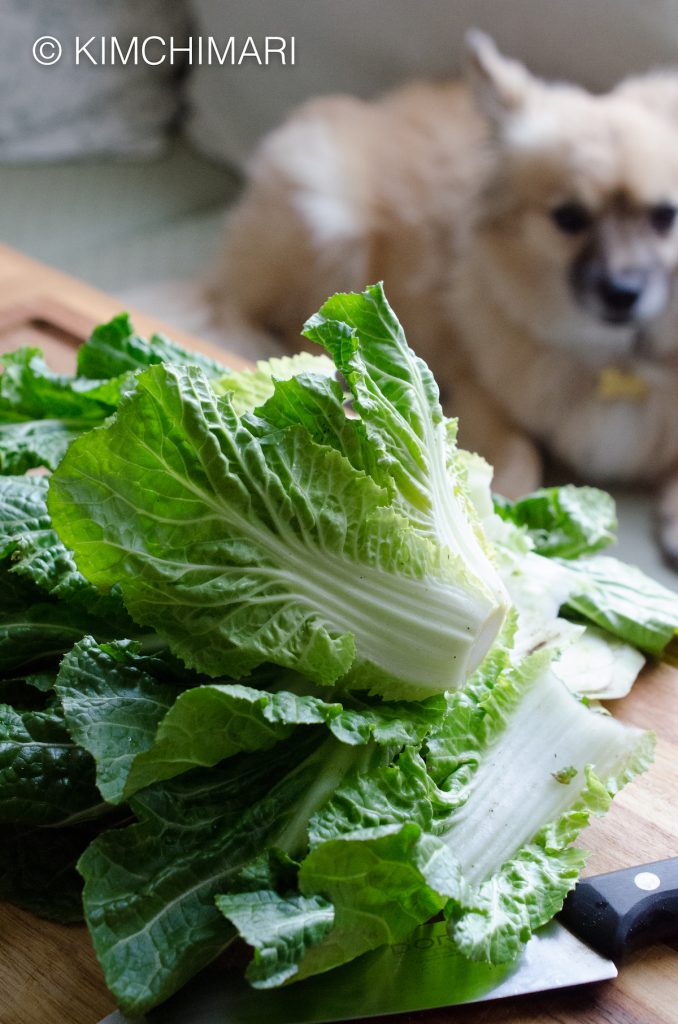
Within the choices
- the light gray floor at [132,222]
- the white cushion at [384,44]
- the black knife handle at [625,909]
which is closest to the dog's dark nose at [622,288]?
the white cushion at [384,44]

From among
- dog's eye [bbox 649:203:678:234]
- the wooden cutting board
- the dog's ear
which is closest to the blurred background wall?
the dog's ear

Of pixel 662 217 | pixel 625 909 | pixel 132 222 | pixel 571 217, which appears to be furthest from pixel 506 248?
pixel 625 909

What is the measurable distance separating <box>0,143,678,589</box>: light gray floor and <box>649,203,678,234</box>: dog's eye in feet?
2.75

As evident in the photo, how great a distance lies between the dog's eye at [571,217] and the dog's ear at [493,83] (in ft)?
0.67

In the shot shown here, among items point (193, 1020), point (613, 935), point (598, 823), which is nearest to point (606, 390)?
point (598, 823)

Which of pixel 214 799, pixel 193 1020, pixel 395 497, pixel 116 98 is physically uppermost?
pixel 116 98

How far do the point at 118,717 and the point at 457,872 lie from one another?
0.26 m

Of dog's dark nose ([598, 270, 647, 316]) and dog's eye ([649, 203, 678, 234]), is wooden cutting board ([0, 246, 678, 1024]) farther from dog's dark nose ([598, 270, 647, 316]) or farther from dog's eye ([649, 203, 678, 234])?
dog's eye ([649, 203, 678, 234])

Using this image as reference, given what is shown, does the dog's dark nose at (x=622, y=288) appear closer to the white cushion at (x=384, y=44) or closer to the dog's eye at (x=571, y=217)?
the dog's eye at (x=571, y=217)

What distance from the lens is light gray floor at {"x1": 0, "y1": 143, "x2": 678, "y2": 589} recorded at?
91.4 inches

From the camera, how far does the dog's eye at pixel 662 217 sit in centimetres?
171

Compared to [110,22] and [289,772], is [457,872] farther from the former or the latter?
[110,22]

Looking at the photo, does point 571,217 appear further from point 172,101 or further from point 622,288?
point 172,101

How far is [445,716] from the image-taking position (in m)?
0.80
